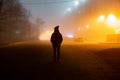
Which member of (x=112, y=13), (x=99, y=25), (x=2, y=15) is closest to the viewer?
(x=2, y=15)

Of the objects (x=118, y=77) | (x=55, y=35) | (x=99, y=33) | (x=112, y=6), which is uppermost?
(x=112, y=6)

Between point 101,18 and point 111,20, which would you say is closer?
point 111,20

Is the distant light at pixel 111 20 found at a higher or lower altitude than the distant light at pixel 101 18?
lower

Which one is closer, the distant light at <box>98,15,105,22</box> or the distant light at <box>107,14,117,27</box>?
the distant light at <box>107,14,117,27</box>

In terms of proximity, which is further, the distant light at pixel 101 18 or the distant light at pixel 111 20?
the distant light at pixel 101 18

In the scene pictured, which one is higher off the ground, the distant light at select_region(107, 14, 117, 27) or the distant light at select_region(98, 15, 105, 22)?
the distant light at select_region(98, 15, 105, 22)

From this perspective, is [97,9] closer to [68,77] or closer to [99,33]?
[99,33]

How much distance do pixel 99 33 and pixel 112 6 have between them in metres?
11.7

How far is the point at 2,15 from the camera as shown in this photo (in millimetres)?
50812

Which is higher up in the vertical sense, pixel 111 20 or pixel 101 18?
pixel 101 18

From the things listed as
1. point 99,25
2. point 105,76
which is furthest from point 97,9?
point 105,76

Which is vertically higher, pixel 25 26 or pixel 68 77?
pixel 25 26

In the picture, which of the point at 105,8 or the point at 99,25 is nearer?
the point at 105,8

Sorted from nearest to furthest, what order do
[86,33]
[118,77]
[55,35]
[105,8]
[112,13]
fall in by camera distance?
1. [118,77]
2. [55,35]
3. [112,13]
4. [105,8]
5. [86,33]
